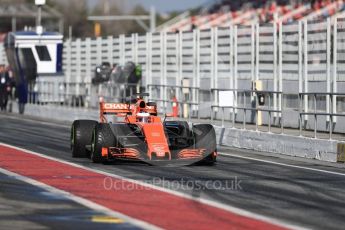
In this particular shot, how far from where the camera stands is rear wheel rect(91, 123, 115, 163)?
17156mm

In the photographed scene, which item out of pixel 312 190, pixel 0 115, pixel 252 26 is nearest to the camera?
pixel 312 190

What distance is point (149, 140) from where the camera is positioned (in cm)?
1697

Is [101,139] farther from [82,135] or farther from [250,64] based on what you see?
[250,64]

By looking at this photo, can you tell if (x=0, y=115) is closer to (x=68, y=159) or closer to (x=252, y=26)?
(x=252, y=26)

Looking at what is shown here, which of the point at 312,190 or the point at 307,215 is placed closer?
the point at 307,215

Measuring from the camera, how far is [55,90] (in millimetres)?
39250

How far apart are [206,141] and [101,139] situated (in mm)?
1852

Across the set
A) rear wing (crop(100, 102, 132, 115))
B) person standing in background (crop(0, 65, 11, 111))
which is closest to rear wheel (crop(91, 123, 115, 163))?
rear wing (crop(100, 102, 132, 115))

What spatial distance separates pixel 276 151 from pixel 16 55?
24538 mm

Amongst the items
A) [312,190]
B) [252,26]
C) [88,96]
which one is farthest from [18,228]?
[88,96]

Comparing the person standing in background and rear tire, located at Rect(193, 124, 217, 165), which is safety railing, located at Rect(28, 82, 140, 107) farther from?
rear tire, located at Rect(193, 124, 217, 165)

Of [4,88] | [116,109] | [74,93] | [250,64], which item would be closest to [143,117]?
[116,109]

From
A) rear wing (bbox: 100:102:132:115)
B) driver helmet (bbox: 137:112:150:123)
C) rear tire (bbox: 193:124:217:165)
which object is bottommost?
rear tire (bbox: 193:124:217:165)

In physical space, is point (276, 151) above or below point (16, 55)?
below
